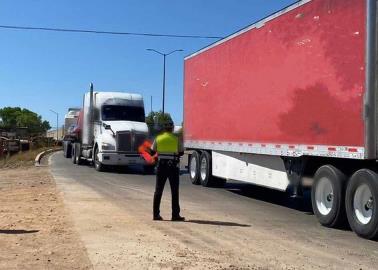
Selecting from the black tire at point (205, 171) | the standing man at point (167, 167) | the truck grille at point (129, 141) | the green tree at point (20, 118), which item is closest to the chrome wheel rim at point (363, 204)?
the standing man at point (167, 167)

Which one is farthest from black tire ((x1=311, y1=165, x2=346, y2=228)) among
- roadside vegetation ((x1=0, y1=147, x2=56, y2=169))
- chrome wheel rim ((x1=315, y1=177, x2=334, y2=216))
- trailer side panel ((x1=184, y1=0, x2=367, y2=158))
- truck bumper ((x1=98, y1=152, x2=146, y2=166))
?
roadside vegetation ((x1=0, y1=147, x2=56, y2=169))

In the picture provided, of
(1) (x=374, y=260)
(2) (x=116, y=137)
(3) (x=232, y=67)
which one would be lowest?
(1) (x=374, y=260)

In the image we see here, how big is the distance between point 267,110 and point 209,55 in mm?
4818

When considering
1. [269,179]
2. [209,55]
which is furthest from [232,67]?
[269,179]

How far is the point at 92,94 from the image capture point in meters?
26.6

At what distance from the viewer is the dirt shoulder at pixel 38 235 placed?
286 inches

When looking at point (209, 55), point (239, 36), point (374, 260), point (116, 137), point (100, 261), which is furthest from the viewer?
point (116, 137)

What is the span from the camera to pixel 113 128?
Result: 81.8 feet

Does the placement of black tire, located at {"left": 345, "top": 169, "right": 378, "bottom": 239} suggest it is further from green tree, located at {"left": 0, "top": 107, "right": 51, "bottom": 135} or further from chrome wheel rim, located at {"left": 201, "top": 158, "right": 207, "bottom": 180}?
green tree, located at {"left": 0, "top": 107, "right": 51, "bottom": 135}

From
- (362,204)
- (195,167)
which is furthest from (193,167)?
(362,204)

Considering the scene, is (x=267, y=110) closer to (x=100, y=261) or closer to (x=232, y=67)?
(x=232, y=67)

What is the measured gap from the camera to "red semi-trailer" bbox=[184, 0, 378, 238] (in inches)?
373

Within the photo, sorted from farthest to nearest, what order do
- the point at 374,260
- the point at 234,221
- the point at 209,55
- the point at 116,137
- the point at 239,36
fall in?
the point at 116,137, the point at 209,55, the point at 239,36, the point at 234,221, the point at 374,260

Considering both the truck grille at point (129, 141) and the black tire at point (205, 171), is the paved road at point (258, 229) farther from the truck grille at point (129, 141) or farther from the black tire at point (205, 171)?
the truck grille at point (129, 141)
